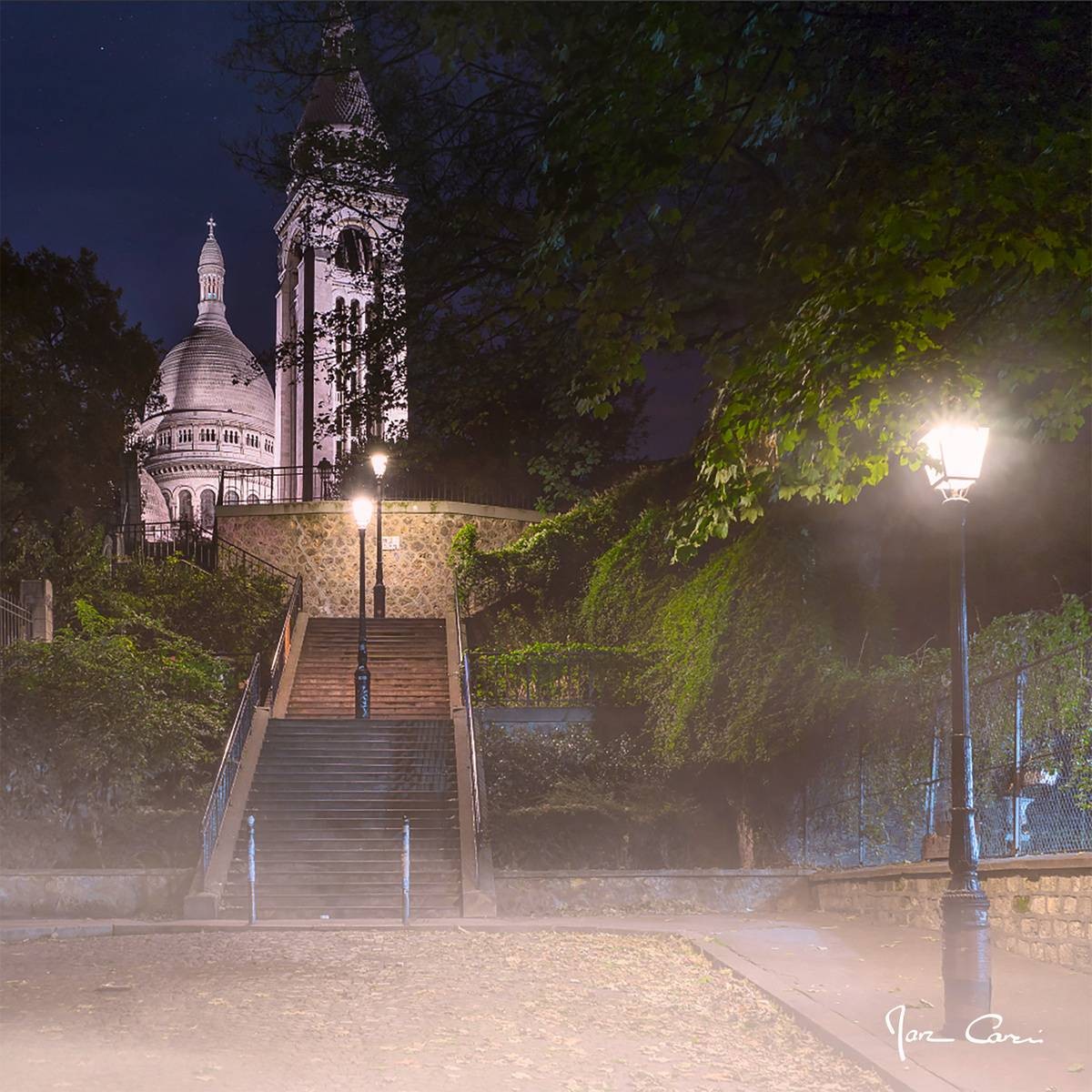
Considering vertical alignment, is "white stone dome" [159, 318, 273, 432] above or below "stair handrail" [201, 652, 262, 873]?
above

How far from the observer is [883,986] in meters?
9.81

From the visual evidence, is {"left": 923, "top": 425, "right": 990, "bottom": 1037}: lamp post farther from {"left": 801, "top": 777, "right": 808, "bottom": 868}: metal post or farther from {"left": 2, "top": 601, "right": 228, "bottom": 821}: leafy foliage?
{"left": 2, "top": 601, "right": 228, "bottom": 821}: leafy foliage

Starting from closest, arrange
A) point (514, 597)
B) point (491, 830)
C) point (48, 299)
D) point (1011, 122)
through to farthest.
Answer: point (1011, 122) < point (491, 830) < point (514, 597) < point (48, 299)

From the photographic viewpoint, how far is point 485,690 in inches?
1069

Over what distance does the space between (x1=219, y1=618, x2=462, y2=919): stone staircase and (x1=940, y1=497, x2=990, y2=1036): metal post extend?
9.30 metres

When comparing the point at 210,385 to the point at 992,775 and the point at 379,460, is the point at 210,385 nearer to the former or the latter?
the point at 379,460

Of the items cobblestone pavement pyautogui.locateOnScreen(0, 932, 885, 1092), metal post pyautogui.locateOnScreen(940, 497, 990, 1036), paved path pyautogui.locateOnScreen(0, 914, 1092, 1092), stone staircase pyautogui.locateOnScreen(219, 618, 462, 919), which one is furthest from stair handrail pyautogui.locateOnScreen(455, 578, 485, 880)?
metal post pyautogui.locateOnScreen(940, 497, 990, 1036)

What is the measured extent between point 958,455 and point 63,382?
32143mm

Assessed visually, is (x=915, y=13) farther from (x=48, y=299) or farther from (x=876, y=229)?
(x=48, y=299)

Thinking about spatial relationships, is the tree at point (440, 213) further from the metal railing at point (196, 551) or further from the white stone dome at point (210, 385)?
the white stone dome at point (210, 385)

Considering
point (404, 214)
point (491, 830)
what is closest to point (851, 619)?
point (491, 830)

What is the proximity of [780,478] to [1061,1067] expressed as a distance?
5.32 metres

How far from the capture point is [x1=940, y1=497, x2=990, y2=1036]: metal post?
7965 mm
